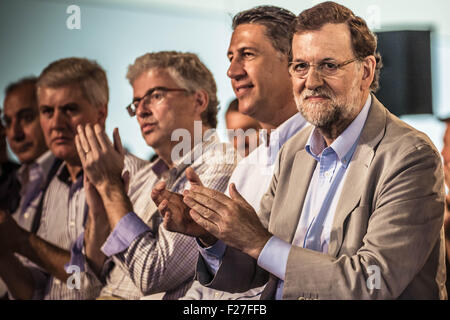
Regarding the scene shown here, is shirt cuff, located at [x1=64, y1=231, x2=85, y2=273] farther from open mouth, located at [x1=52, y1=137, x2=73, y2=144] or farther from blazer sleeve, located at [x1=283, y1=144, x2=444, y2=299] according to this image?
blazer sleeve, located at [x1=283, y1=144, x2=444, y2=299]

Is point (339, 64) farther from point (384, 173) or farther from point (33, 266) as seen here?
point (33, 266)

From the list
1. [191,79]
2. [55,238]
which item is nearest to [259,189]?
[191,79]

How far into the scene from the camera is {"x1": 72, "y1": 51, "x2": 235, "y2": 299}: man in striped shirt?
236 cm

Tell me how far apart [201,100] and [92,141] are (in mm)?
556

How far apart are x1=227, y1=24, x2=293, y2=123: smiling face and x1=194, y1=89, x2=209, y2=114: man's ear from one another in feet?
1.27

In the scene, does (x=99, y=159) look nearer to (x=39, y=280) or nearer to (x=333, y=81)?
(x=39, y=280)

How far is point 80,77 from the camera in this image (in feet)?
10.3

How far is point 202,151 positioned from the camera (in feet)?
8.70

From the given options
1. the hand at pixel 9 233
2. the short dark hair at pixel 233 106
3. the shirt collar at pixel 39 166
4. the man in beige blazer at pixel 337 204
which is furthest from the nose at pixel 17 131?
the man in beige blazer at pixel 337 204


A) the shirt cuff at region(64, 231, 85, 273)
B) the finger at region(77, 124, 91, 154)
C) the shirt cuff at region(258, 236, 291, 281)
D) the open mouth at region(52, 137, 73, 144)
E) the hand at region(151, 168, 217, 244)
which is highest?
the finger at region(77, 124, 91, 154)

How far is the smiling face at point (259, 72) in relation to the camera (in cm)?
240

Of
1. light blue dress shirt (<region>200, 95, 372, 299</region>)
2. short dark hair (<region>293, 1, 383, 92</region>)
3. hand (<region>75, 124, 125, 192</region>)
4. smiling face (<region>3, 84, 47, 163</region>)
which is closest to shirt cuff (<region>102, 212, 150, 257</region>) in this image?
hand (<region>75, 124, 125, 192</region>)

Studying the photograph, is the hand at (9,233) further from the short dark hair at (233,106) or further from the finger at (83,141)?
the short dark hair at (233,106)
